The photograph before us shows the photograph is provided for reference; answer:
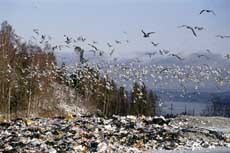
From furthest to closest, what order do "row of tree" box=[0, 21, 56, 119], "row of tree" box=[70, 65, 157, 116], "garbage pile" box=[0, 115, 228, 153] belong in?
"row of tree" box=[70, 65, 157, 116], "row of tree" box=[0, 21, 56, 119], "garbage pile" box=[0, 115, 228, 153]

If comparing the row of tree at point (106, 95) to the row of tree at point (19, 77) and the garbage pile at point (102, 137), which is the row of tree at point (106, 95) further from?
the garbage pile at point (102, 137)

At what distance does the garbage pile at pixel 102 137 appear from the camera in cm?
2175

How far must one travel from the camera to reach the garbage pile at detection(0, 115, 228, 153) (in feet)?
71.4

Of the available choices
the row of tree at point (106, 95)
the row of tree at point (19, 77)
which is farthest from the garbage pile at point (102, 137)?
the row of tree at point (106, 95)

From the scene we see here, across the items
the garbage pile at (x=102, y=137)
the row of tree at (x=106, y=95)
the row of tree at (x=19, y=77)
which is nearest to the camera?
the garbage pile at (x=102, y=137)

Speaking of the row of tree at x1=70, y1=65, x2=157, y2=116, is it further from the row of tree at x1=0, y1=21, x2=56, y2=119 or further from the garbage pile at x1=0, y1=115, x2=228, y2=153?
the garbage pile at x1=0, y1=115, x2=228, y2=153

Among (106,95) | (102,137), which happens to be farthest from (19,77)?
(102,137)

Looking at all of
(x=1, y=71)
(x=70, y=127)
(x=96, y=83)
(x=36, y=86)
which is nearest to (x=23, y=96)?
(x=36, y=86)

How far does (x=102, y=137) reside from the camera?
24000 mm

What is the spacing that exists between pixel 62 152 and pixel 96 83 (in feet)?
177

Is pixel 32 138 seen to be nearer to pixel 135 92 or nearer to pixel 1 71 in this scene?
pixel 1 71

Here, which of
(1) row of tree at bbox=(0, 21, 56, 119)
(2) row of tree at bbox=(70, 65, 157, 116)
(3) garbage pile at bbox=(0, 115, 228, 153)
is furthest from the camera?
(2) row of tree at bbox=(70, 65, 157, 116)

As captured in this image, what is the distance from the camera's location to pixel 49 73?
62.8 meters

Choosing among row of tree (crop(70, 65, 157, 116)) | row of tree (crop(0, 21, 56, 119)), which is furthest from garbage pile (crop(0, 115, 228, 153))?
row of tree (crop(70, 65, 157, 116))
